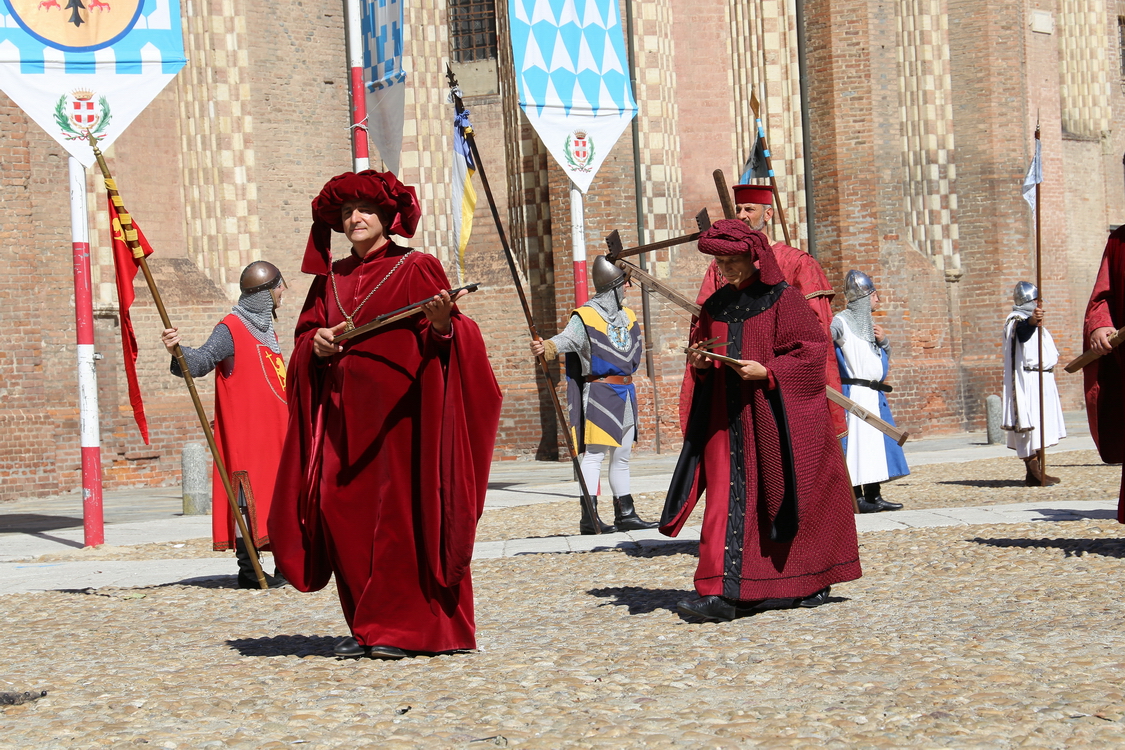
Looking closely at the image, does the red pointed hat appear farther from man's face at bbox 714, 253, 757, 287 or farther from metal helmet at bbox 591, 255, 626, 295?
metal helmet at bbox 591, 255, 626, 295

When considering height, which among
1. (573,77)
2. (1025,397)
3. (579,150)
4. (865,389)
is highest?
(573,77)

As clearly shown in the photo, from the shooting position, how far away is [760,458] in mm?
5523

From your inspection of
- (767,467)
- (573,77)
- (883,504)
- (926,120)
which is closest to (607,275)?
(573,77)

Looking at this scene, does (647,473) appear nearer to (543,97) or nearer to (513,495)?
(513,495)

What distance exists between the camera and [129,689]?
4391mm

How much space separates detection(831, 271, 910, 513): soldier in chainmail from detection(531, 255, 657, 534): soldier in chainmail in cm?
192

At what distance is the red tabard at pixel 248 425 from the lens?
721cm

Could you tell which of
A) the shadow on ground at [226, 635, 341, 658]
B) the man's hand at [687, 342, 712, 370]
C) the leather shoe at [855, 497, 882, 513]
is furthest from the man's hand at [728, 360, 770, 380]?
the leather shoe at [855, 497, 882, 513]

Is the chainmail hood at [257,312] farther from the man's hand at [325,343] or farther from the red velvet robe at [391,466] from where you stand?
the man's hand at [325,343]

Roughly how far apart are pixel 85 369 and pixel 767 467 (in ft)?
19.7

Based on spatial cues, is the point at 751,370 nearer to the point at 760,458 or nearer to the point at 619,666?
the point at 760,458

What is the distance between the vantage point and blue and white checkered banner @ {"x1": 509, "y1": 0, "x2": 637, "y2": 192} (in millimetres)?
10555

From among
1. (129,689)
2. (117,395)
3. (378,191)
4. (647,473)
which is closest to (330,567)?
(129,689)

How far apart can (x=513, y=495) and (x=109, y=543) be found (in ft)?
13.9
